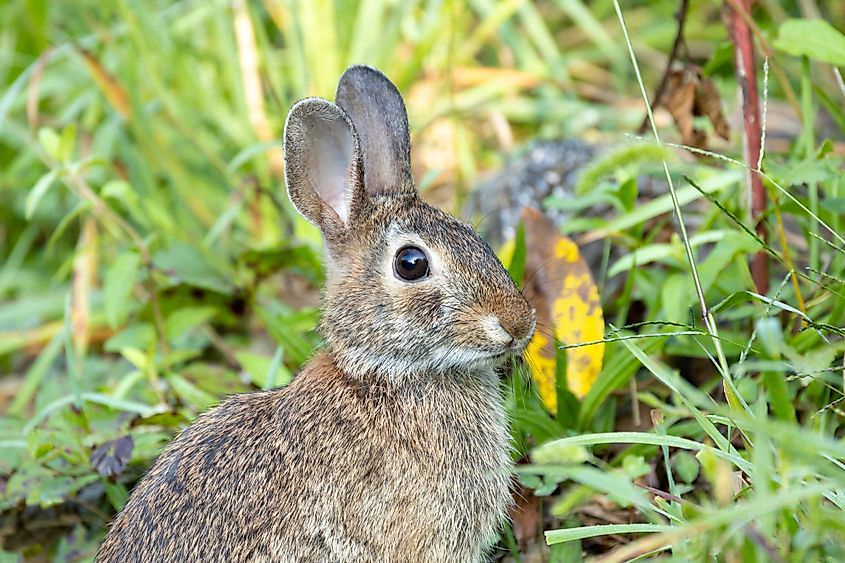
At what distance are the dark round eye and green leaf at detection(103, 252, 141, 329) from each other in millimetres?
1476

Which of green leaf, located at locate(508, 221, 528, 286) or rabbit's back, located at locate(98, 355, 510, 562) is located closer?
rabbit's back, located at locate(98, 355, 510, 562)

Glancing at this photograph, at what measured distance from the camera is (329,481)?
3166 mm

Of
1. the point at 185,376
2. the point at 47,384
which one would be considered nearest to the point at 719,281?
the point at 185,376

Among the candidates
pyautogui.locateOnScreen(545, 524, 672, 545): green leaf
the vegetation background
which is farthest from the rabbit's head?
pyautogui.locateOnScreen(545, 524, 672, 545): green leaf

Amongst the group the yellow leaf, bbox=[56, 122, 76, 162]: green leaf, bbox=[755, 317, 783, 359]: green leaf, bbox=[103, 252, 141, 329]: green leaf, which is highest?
bbox=[56, 122, 76, 162]: green leaf

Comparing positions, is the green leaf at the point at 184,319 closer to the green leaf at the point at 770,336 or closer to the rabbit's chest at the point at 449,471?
the rabbit's chest at the point at 449,471

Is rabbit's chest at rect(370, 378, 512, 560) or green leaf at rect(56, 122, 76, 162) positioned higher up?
green leaf at rect(56, 122, 76, 162)

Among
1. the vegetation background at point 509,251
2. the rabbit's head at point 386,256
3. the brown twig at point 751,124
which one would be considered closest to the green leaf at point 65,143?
the vegetation background at point 509,251

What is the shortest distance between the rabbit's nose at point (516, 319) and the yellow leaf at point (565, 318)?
1.52 ft

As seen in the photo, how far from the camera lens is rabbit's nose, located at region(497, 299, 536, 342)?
3.11 m

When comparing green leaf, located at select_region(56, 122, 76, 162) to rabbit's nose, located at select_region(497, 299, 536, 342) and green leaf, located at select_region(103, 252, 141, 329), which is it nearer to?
green leaf, located at select_region(103, 252, 141, 329)

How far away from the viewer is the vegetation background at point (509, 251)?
2770 mm

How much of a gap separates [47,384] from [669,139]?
2948 millimetres

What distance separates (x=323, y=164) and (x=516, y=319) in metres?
0.87
